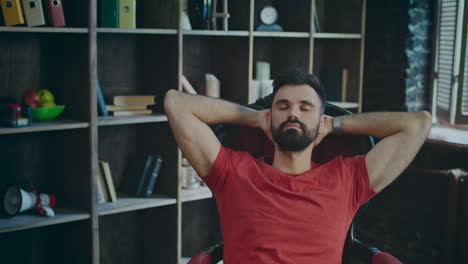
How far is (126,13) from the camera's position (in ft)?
9.40

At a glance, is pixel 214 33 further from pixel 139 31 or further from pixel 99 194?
pixel 99 194

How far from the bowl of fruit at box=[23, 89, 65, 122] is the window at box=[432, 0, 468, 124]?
223 cm

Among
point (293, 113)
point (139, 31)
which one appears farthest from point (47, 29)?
point (293, 113)

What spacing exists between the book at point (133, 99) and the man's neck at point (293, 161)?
47.1 inches

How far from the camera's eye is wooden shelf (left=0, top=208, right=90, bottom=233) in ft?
8.45

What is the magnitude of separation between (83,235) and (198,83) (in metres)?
1.13

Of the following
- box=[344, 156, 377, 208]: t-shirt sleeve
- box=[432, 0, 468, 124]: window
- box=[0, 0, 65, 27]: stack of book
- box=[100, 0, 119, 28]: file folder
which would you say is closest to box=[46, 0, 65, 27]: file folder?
box=[0, 0, 65, 27]: stack of book

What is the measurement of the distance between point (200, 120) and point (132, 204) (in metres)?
1.06

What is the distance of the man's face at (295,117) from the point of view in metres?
1.96

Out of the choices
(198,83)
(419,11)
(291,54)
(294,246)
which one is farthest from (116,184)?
(419,11)

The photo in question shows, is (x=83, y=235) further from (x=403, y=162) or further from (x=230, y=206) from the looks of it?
(x=403, y=162)

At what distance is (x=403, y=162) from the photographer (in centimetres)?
200

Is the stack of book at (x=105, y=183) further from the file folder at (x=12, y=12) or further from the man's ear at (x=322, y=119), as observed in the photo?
the man's ear at (x=322, y=119)

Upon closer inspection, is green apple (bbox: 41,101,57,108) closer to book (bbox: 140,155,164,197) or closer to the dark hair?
book (bbox: 140,155,164,197)
